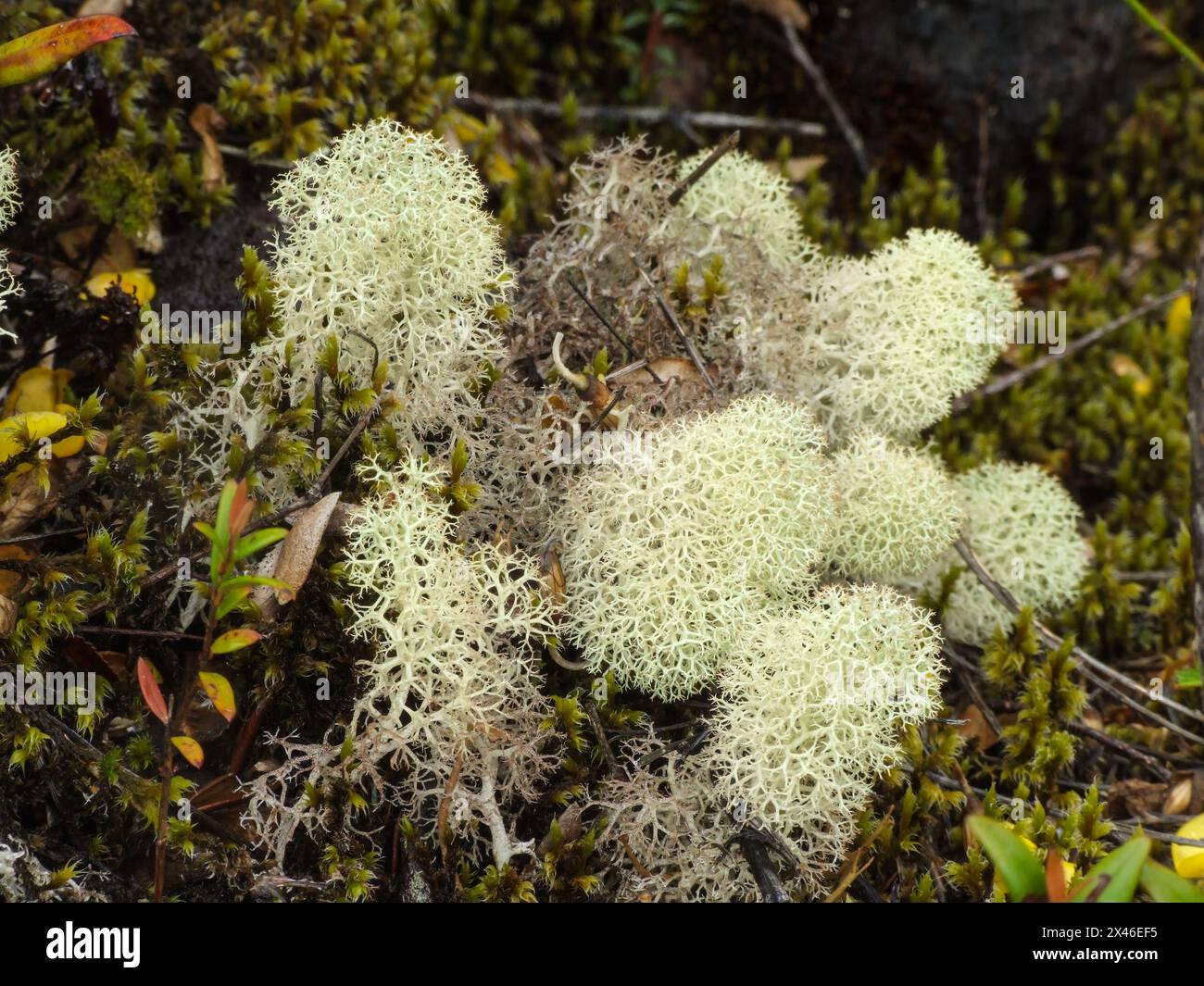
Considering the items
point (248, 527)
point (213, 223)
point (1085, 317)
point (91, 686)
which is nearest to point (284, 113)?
point (213, 223)

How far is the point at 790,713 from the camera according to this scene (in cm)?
241

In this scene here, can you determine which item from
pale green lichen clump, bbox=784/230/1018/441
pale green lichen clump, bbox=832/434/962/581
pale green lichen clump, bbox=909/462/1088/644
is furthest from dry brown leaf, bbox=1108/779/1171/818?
pale green lichen clump, bbox=784/230/1018/441

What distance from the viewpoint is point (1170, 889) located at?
1.94 meters

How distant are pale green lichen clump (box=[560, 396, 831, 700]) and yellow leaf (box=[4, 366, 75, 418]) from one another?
1441 millimetres

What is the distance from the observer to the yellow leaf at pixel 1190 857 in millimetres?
2480

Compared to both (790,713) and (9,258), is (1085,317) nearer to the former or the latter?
(790,713)

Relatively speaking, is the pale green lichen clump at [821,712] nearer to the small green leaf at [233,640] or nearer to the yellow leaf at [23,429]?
the small green leaf at [233,640]

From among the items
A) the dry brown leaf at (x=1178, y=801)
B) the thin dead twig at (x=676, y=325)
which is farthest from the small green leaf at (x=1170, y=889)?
the thin dead twig at (x=676, y=325)

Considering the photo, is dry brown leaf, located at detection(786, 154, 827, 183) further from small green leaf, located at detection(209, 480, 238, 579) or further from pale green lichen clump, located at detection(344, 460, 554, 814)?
small green leaf, located at detection(209, 480, 238, 579)

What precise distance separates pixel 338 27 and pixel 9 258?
1.38m

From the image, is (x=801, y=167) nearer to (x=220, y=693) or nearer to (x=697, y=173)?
(x=697, y=173)

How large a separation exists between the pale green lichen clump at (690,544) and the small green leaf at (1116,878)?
94 cm
